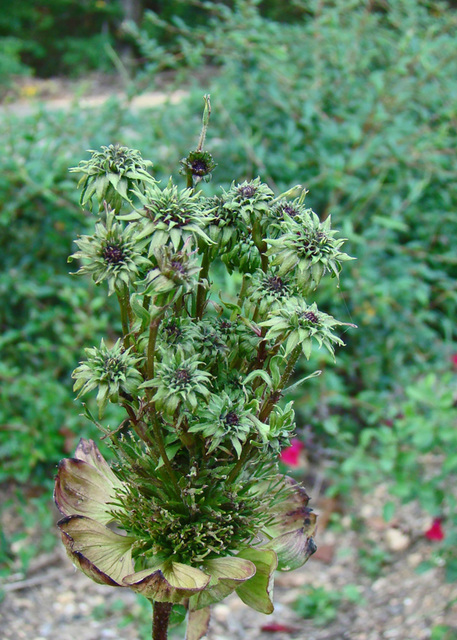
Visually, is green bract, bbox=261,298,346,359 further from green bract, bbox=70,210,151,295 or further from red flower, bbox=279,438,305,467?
red flower, bbox=279,438,305,467

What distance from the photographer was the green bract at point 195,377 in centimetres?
86

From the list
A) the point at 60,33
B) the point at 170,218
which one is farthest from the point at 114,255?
the point at 60,33

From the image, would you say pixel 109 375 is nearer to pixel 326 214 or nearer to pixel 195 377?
pixel 195 377

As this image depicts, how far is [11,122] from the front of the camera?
10.7 ft

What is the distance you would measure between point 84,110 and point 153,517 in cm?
296

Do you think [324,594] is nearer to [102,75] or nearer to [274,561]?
[274,561]

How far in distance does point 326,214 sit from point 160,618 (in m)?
2.47

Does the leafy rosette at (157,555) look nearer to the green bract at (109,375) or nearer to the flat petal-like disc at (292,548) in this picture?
the flat petal-like disc at (292,548)

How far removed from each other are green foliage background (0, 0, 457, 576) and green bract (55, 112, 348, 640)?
150 centimetres

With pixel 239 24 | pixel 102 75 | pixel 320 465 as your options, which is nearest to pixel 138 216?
pixel 320 465

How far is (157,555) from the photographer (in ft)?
3.46

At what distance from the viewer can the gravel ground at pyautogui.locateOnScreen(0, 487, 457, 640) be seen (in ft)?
7.52

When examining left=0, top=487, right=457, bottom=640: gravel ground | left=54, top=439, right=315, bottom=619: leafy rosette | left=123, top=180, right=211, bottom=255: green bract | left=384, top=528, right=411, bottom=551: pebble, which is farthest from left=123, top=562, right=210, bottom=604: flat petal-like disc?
left=384, top=528, right=411, bottom=551: pebble

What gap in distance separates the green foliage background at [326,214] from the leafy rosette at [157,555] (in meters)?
1.31
